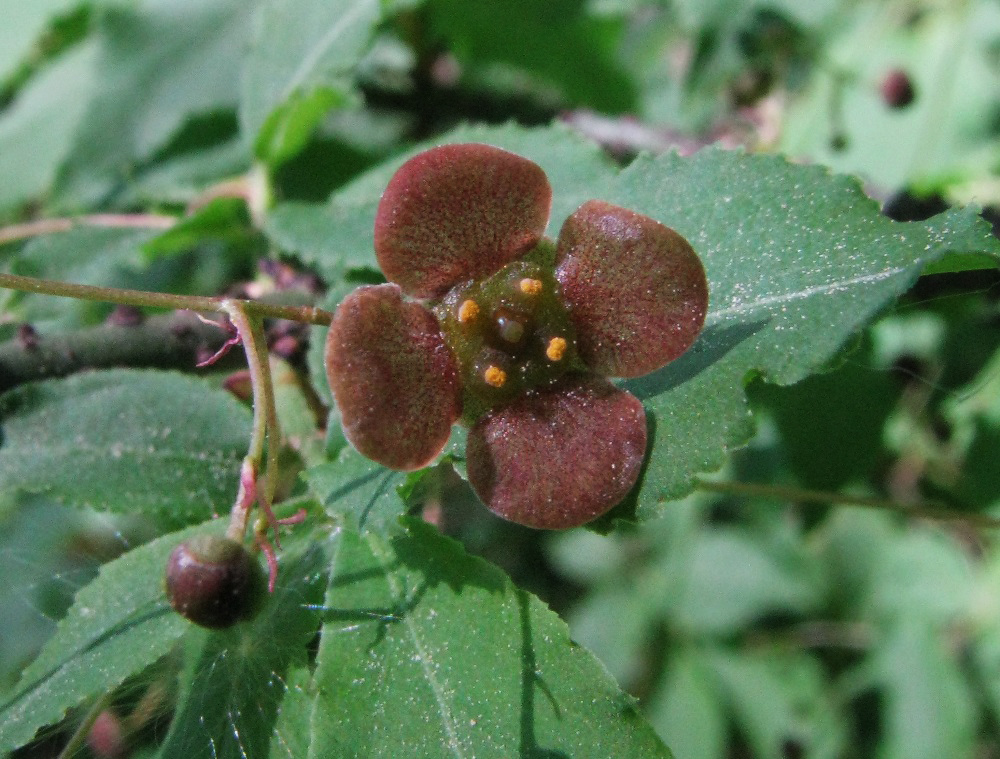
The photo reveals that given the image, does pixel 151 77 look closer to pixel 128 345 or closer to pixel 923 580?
pixel 128 345

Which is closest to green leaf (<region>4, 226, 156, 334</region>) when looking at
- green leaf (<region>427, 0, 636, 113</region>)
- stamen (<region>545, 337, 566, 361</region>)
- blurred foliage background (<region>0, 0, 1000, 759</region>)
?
blurred foliage background (<region>0, 0, 1000, 759</region>)

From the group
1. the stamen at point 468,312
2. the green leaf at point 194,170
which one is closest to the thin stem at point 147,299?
the stamen at point 468,312

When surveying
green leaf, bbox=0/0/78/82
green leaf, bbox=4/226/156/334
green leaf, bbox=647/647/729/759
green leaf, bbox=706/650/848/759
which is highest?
green leaf, bbox=0/0/78/82

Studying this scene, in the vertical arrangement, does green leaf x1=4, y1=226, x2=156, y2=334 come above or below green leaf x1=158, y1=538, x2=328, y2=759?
above

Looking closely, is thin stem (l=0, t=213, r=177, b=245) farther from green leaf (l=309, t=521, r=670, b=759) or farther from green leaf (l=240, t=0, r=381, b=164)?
green leaf (l=309, t=521, r=670, b=759)

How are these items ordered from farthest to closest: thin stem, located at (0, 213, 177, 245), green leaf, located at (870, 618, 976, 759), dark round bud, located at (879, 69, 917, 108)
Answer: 1. green leaf, located at (870, 618, 976, 759)
2. dark round bud, located at (879, 69, 917, 108)
3. thin stem, located at (0, 213, 177, 245)

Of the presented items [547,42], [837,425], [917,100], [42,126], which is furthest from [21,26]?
[917,100]

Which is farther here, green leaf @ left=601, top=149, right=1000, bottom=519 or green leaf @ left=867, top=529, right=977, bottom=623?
green leaf @ left=867, top=529, right=977, bottom=623

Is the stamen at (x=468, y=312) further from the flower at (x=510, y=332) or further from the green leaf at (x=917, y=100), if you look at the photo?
the green leaf at (x=917, y=100)
